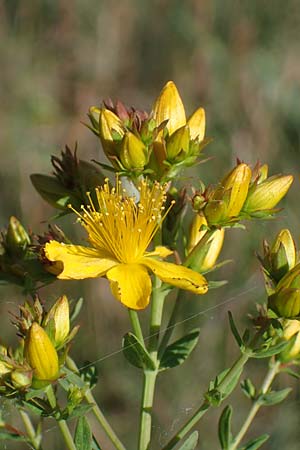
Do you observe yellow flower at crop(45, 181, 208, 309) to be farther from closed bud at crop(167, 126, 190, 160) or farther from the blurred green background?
the blurred green background

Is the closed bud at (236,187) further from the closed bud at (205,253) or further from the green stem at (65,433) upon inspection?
the green stem at (65,433)

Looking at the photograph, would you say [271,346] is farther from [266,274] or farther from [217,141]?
[217,141]

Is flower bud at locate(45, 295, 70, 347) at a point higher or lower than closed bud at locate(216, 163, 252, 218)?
lower

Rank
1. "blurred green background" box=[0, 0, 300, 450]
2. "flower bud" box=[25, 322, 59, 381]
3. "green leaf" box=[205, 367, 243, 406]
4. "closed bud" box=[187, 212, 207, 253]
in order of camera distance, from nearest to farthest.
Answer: "flower bud" box=[25, 322, 59, 381]
"green leaf" box=[205, 367, 243, 406]
"closed bud" box=[187, 212, 207, 253]
"blurred green background" box=[0, 0, 300, 450]

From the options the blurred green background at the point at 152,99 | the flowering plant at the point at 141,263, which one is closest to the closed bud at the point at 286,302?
the flowering plant at the point at 141,263

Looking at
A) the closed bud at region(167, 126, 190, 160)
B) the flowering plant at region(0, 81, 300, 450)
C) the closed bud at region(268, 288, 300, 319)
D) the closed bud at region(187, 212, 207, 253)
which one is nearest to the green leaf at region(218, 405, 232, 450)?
the flowering plant at region(0, 81, 300, 450)

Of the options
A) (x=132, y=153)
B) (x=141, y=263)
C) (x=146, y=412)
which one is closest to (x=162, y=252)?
(x=141, y=263)
